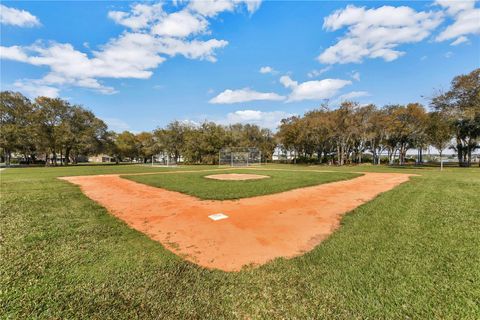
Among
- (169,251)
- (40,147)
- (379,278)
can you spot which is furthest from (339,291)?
(40,147)

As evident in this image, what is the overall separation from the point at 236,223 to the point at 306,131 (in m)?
33.4

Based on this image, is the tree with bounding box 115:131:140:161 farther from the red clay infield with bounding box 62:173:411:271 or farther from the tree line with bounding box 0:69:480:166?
the red clay infield with bounding box 62:173:411:271

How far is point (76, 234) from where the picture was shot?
13.3ft

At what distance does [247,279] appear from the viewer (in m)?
2.58

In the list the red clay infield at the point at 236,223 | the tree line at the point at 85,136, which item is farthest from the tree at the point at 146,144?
the red clay infield at the point at 236,223

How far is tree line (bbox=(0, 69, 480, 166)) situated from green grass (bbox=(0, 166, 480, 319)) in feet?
87.3

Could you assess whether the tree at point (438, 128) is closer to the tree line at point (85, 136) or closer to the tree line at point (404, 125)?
the tree line at point (404, 125)

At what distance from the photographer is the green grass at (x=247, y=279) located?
2.02m

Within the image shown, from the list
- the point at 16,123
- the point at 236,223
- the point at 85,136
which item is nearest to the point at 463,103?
the point at 236,223

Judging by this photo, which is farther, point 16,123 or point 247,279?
point 16,123

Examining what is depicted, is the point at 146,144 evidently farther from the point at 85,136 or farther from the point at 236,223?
the point at 236,223

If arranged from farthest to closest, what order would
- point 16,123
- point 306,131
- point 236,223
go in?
point 306,131
point 16,123
point 236,223

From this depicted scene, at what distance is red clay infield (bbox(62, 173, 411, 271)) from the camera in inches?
132

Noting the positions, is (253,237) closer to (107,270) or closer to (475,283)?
(107,270)
